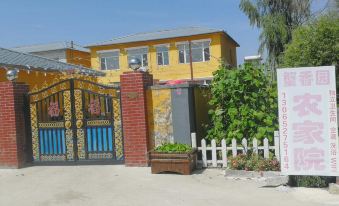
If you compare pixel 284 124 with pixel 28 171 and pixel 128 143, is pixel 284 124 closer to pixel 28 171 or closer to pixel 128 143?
pixel 128 143

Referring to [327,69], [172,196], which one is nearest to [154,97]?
[172,196]

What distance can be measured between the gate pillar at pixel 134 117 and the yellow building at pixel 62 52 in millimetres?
36952

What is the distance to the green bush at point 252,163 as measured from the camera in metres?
8.31

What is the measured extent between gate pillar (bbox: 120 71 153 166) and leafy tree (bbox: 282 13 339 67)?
33.6ft

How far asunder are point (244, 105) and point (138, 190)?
3.06 metres

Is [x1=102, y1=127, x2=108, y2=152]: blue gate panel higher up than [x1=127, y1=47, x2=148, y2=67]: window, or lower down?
lower down

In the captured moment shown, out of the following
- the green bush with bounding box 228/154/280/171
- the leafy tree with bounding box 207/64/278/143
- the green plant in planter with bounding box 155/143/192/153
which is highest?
the leafy tree with bounding box 207/64/278/143

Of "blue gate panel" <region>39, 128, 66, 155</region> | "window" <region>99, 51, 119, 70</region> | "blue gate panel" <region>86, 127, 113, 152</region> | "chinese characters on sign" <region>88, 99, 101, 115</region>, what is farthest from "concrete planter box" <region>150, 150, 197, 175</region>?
"window" <region>99, 51, 119, 70</region>

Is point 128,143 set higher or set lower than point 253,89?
lower

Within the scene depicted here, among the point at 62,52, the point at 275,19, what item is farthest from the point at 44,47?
the point at 275,19

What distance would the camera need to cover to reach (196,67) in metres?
43.1

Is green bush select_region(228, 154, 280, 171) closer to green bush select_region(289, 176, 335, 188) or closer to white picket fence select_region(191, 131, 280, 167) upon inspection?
white picket fence select_region(191, 131, 280, 167)

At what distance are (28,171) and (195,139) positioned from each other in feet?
12.5

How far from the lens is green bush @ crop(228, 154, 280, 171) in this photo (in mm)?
8312
